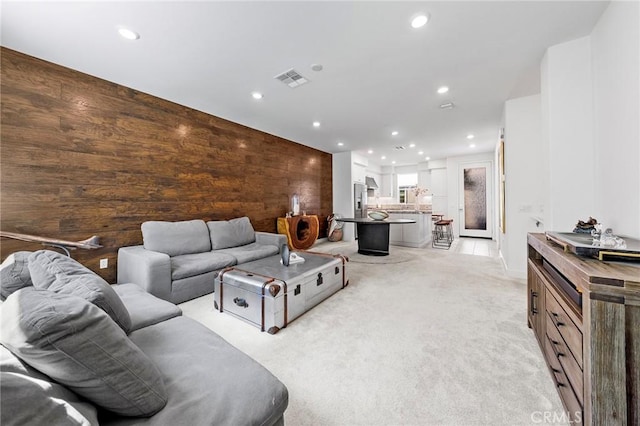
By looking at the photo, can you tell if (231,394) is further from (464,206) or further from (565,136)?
(464,206)

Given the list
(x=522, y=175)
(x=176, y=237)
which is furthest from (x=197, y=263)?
(x=522, y=175)

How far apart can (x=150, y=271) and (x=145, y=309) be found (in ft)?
3.72

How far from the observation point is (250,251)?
368cm

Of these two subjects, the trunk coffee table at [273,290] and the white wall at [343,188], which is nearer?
the trunk coffee table at [273,290]

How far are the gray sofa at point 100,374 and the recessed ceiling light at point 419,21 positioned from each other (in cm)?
285

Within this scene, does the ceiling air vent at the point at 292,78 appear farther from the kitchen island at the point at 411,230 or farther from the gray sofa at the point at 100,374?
the kitchen island at the point at 411,230

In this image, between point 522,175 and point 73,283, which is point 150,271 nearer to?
point 73,283

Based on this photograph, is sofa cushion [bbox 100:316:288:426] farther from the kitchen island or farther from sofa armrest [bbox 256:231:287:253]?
the kitchen island

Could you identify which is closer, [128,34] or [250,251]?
[128,34]

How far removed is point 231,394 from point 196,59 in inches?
125

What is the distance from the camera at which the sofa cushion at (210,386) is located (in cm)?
80

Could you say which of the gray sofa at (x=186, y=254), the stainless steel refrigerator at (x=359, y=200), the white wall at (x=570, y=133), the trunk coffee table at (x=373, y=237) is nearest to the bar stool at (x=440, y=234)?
the trunk coffee table at (x=373, y=237)

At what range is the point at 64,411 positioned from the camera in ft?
1.94

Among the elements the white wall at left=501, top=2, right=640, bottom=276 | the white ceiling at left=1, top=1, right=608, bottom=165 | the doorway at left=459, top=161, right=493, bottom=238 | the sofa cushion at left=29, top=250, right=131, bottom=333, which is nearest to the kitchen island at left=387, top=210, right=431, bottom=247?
the doorway at left=459, top=161, right=493, bottom=238
